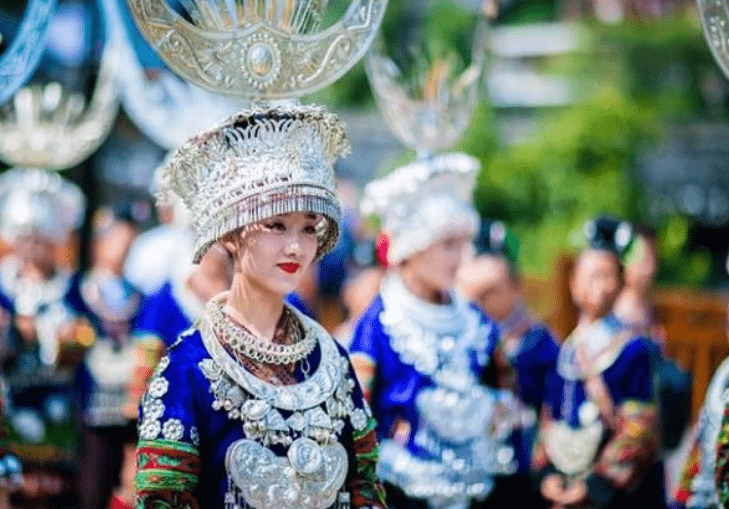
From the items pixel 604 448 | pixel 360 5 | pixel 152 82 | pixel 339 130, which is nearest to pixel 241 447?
pixel 339 130

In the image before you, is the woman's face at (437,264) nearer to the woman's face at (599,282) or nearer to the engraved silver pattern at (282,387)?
the woman's face at (599,282)

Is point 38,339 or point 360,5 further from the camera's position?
point 38,339

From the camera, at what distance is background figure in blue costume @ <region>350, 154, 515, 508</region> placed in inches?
231

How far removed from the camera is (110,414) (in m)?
7.95

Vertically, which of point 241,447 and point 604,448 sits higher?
point 241,447

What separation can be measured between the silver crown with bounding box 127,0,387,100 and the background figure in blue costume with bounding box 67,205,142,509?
293 centimetres

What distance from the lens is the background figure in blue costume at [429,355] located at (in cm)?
586

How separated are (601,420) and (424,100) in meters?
1.46

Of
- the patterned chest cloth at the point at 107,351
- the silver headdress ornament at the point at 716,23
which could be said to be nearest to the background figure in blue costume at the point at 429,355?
the silver headdress ornament at the point at 716,23

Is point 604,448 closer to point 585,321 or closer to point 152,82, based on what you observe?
point 585,321

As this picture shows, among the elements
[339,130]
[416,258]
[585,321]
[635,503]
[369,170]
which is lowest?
[369,170]

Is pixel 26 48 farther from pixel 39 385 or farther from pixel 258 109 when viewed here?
pixel 39 385

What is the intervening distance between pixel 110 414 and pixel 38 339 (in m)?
0.49

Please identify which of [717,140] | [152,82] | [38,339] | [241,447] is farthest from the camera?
[717,140]
